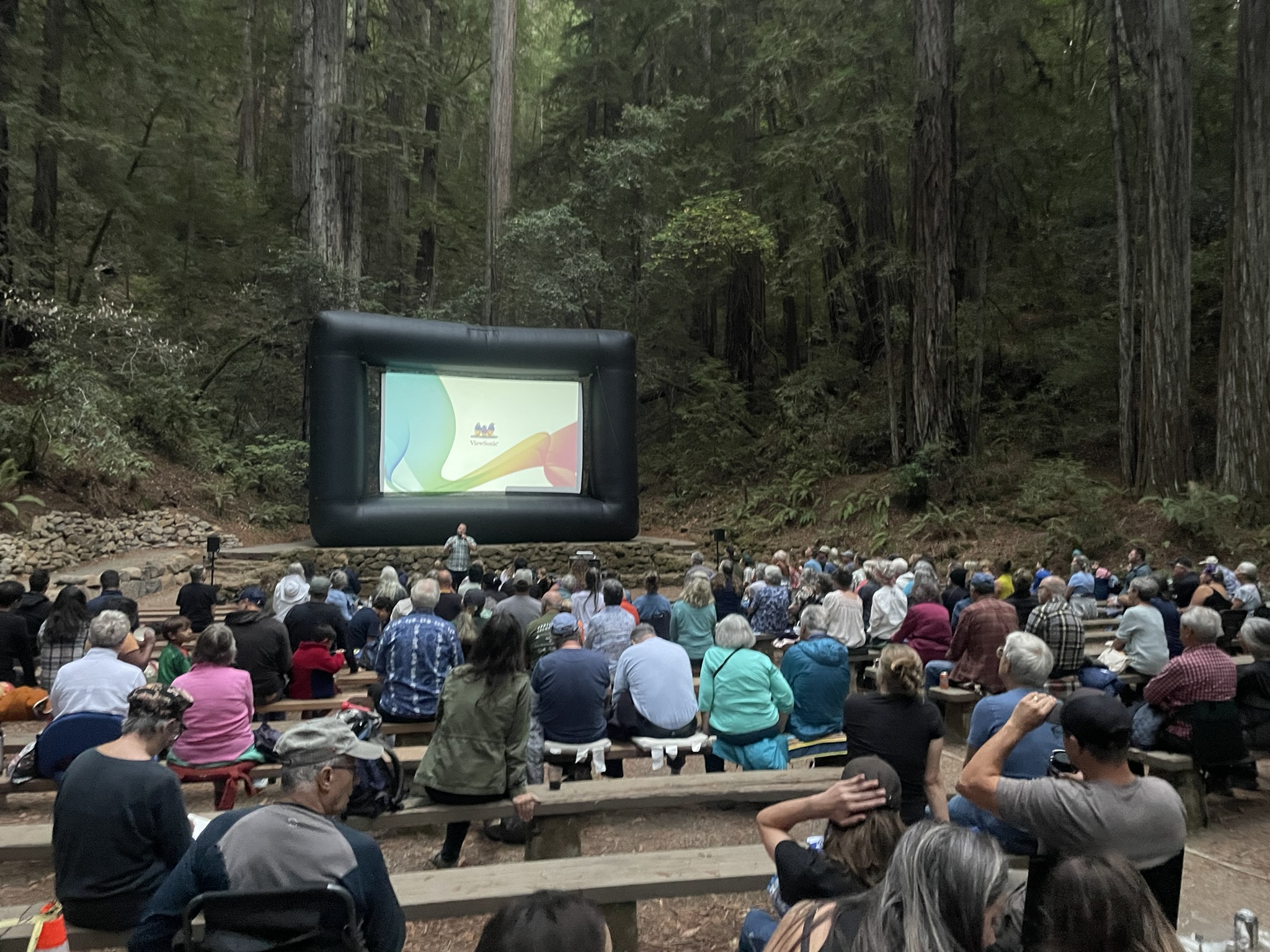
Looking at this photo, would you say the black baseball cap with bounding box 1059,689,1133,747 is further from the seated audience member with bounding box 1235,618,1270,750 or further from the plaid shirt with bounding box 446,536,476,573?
the plaid shirt with bounding box 446,536,476,573

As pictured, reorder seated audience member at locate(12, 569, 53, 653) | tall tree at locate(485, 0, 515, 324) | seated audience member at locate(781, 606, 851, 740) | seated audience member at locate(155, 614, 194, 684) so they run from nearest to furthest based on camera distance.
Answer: seated audience member at locate(781, 606, 851, 740), seated audience member at locate(155, 614, 194, 684), seated audience member at locate(12, 569, 53, 653), tall tree at locate(485, 0, 515, 324)

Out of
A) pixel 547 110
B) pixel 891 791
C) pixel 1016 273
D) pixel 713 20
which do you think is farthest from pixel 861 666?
pixel 547 110

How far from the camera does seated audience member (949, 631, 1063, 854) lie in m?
2.96

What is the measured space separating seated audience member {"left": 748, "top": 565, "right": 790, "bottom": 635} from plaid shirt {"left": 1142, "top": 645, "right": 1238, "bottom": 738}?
3.39m

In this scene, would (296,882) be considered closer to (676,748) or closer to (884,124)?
(676,748)

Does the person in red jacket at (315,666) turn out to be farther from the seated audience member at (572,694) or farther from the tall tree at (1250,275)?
the tall tree at (1250,275)

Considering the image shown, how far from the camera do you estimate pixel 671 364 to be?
2091cm

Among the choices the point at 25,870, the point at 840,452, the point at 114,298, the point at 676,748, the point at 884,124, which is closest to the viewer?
the point at 25,870

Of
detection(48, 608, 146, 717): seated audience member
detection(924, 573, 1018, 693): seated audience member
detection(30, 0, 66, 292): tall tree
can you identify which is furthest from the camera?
detection(30, 0, 66, 292): tall tree

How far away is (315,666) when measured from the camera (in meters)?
5.26

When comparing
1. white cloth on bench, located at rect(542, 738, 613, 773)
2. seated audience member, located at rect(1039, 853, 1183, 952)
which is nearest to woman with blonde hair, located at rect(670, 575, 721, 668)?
white cloth on bench, located at rect(542, 738, 613, 773)

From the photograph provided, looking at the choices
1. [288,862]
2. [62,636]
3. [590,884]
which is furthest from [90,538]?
[288,862]

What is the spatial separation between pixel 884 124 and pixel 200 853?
50.0ft

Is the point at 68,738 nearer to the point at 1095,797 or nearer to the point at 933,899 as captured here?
the point at 933,899
